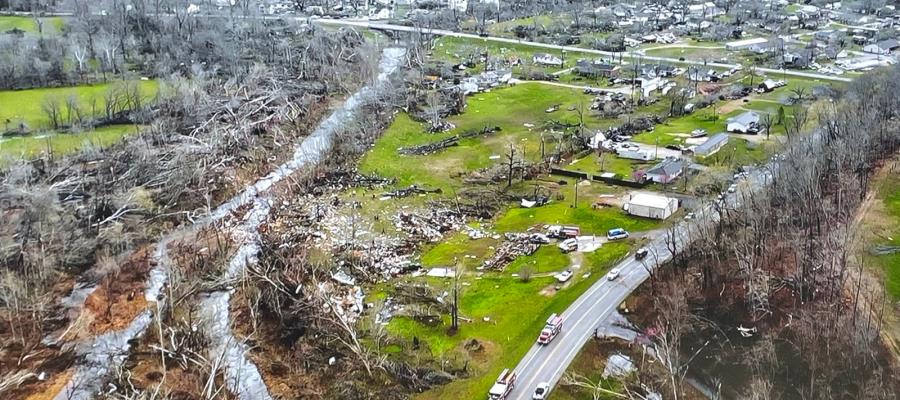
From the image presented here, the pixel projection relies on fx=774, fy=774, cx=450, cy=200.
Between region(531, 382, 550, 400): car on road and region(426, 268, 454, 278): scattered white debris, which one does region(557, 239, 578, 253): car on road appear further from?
region(531, 382, 550, 400): car on road

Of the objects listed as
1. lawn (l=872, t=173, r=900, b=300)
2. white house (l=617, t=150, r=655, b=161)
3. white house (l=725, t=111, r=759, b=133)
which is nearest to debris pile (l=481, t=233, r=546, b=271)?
white house (l=617, t=150, r=655, b=161)

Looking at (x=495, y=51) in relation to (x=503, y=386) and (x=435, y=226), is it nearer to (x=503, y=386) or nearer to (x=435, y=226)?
(x=435, y=226)

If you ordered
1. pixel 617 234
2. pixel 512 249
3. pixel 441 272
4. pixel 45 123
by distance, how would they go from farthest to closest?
pixel 45 123 < pixel 617 234 < pixel 512 249 < pixel 441 272

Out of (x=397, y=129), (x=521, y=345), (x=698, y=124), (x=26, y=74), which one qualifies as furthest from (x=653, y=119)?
(x=26, y=74)

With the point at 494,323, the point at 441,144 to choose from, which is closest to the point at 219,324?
the point at 494,323

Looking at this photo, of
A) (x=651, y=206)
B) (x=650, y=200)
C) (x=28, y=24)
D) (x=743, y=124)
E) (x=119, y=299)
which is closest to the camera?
(x=119, y=299)

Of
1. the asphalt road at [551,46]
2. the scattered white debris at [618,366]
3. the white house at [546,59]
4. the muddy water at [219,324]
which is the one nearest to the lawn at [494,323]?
the scattered white debris at [618,366]

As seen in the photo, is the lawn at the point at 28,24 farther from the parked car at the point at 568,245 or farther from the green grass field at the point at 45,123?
the parked car at the point at 568,245

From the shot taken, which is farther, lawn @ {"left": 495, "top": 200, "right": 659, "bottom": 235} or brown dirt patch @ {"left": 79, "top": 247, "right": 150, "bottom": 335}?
lawn @ {"left": 495, "top": 200, "right": 659, "bottom": 235}
